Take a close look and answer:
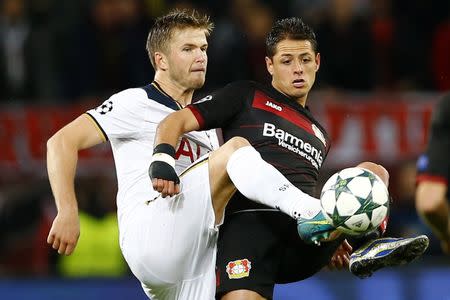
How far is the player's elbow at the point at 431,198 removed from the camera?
6.59 meters

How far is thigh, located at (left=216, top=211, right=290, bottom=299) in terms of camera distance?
5848 millimetres

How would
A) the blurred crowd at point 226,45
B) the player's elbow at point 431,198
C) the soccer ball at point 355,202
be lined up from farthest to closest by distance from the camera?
the blurred crowd at point 226,45
the player's elbow at point 431,198
the soccer ball at point 355,202

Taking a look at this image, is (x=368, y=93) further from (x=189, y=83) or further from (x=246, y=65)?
(x=189, y=83)

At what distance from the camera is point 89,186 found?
11469 mm

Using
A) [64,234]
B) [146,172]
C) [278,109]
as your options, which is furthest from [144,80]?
[64,234]

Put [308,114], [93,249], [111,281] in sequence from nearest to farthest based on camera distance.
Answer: [308,114] → [111,281] → [93,249]

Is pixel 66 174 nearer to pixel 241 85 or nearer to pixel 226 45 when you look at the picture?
pixel 241 85

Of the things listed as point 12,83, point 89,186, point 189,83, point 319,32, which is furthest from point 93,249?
point 189,83

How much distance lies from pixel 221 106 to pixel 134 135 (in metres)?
0.60

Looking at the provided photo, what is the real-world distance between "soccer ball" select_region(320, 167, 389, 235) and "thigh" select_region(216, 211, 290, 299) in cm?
54

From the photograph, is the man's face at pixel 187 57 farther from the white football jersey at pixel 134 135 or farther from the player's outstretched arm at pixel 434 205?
the player's outstretched arm at pixel 434 205

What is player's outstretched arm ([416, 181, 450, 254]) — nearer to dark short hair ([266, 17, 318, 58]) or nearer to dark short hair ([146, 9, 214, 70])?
dark short hair ([266, 17, 318, 58])

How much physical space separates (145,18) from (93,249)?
8.74 feet

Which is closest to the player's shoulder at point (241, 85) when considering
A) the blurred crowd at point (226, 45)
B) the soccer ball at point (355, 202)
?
the soccer ball at point (355, 202)
